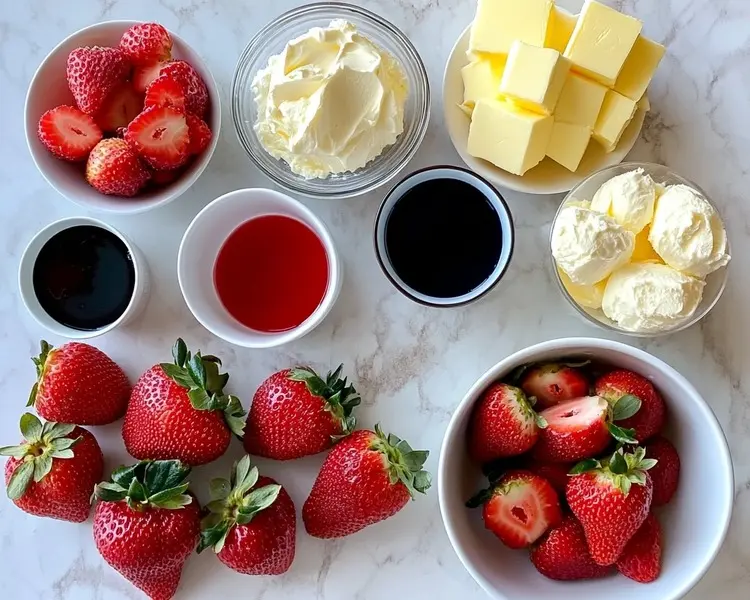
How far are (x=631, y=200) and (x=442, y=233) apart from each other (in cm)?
30

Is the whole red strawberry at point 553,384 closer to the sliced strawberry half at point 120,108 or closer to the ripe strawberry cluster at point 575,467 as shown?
the ripe strawberry cluster at point 575,467

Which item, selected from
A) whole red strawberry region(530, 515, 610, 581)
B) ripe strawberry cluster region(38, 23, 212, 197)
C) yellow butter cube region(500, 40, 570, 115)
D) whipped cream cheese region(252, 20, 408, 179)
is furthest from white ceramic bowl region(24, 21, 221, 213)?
whole red strawberry region(530, 515, 610, 581)

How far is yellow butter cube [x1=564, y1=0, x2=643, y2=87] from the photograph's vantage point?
1208 mm

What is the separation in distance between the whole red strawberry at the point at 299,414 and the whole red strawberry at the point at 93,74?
53 centimetres

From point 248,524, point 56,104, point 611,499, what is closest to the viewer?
point 611,499

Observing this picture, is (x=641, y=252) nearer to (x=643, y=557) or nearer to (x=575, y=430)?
(x=575, y=430)

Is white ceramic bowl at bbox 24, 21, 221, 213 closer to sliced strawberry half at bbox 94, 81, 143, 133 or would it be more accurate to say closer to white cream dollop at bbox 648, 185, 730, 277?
sliced strawberry half at bbox 94, 81, 143, 133

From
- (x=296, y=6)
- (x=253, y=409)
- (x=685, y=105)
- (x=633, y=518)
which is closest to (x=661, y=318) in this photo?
(x=633, y=518)

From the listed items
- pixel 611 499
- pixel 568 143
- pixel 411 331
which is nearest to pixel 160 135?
pixel 411 331

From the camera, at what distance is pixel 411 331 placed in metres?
1.37

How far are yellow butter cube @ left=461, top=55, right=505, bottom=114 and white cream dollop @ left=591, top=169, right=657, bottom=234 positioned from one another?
237 mm

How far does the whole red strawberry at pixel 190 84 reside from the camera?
1259 mm

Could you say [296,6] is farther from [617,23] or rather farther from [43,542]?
[43,542]

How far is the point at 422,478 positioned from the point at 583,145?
0.58 metres
